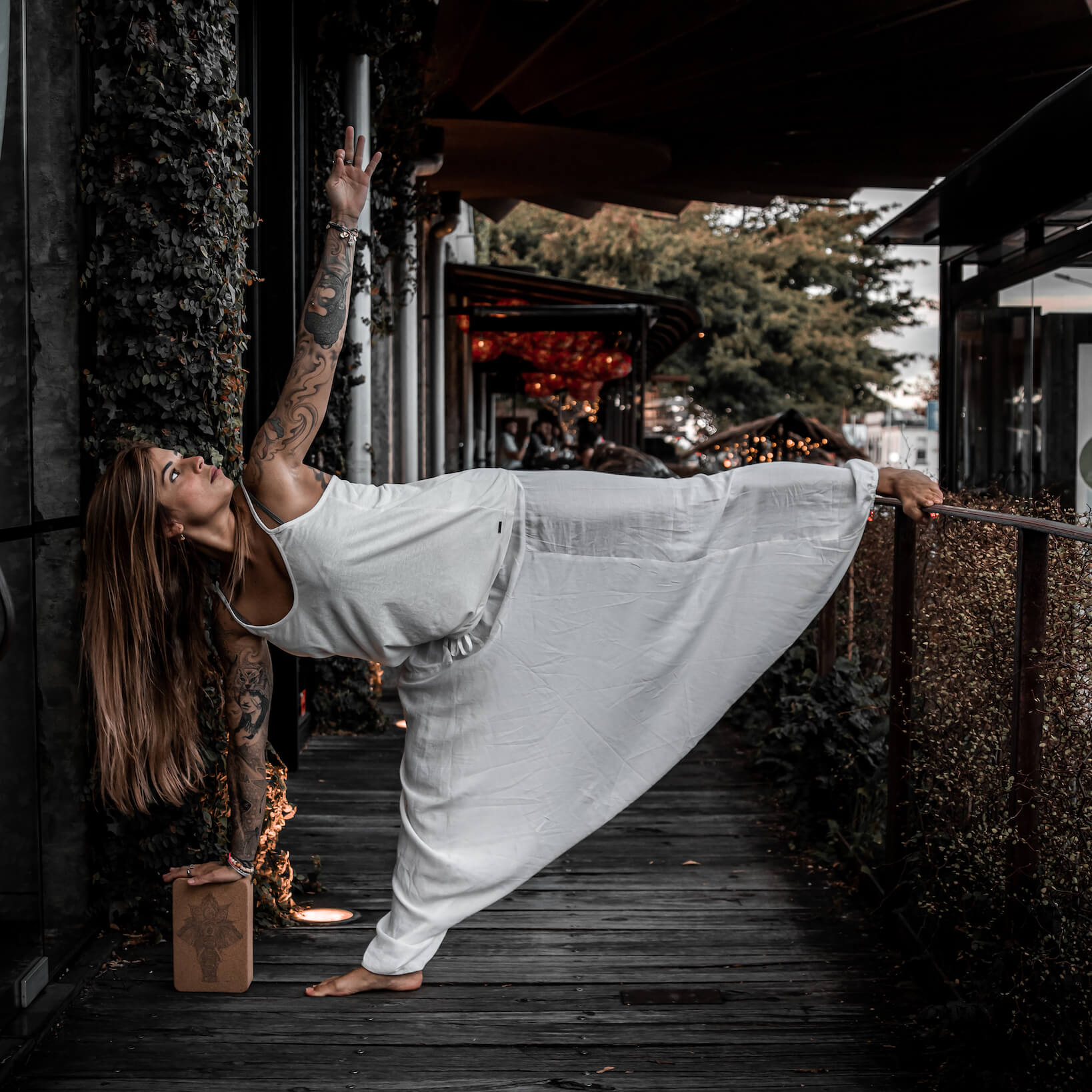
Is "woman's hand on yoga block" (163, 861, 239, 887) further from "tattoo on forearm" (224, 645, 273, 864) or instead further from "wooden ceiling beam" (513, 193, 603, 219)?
"wooden ceiling beam" (513, 193, 603, 219)

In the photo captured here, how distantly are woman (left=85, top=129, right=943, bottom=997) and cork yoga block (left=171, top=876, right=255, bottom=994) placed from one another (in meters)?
0.07

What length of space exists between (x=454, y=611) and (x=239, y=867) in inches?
35.7

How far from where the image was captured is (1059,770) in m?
2.29

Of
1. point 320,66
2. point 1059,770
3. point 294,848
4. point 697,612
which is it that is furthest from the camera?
point 320,66

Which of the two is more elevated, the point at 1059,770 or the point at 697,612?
the point at 697,612

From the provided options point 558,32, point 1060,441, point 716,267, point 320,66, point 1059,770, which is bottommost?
point 1059,770

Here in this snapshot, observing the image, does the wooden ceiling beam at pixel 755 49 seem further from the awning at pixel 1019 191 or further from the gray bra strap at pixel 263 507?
the gray bra strap at pixel 263 507

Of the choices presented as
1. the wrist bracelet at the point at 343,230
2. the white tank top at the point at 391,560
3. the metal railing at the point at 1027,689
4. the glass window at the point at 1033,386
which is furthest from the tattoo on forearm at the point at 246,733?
the glass window at the point at 1033,386

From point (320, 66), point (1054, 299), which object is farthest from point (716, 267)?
point (320, 66)

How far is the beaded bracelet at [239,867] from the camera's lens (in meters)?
2.83

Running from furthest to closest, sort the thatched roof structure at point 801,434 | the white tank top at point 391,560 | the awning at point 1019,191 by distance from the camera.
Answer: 1. the thatched roof structure at point 801,434
2. the awning at point 1019,191
3. the white tank top at point 391,560

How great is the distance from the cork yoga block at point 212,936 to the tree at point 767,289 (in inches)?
932

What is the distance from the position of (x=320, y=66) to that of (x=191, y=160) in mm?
2677

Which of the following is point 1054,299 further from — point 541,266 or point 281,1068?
point 541,266
